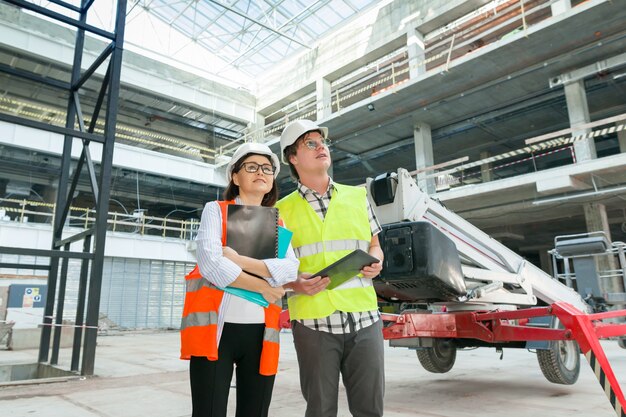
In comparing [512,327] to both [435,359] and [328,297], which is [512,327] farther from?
[328,297]

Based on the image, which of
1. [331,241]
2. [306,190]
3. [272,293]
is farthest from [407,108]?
[272,293]

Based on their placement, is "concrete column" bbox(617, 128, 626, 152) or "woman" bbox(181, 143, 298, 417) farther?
"concrete column" bbox(617, 128, 626, 152)

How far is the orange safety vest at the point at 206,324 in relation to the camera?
5.12ft

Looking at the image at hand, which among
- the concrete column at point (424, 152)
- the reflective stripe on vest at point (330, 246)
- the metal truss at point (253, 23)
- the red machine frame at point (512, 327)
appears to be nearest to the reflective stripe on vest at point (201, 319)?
the reflective stripe on vest at point (330, 246)

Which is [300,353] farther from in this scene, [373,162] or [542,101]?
[373,162]

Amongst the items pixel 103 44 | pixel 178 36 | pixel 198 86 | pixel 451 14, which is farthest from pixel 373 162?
pixel 103 44

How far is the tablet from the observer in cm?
162

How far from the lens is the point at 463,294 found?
12.4 ft

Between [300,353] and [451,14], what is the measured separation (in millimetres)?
17511

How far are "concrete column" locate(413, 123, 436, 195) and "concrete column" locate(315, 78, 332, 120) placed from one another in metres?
4.86

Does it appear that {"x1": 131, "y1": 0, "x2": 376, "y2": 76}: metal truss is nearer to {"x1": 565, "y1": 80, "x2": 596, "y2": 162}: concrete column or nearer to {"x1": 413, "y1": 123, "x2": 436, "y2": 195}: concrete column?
{"x1": 413, "y1": 123, "x2": 436, "y2": 195}: concrete column

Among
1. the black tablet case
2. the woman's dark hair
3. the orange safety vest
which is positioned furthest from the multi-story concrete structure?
the orange safety vest

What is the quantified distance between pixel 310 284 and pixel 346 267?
0.17 m

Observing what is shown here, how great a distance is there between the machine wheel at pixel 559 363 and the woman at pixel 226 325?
398cm
